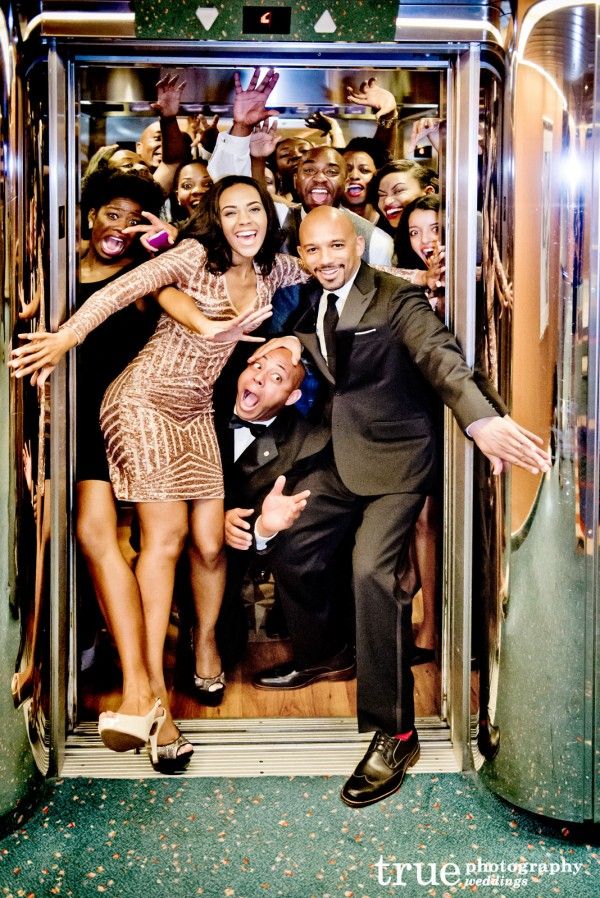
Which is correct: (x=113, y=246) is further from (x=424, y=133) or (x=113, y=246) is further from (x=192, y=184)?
(x=424, y=133)

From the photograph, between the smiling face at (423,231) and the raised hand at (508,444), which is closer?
the raised hand at (508,444)

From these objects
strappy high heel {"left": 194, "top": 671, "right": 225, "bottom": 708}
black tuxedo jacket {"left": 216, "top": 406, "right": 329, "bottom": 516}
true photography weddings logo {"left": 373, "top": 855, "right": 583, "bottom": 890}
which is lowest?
true photography weddings logo {"left": 373, "top": 855, "right": 583, "bottom": 890}

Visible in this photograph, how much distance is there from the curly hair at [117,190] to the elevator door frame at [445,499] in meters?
0.04

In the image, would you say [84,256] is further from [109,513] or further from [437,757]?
[437,757]

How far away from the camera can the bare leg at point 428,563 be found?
2463 mm

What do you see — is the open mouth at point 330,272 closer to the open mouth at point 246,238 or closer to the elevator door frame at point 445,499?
the open mouth at point 246,238

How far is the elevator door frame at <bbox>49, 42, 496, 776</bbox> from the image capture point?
2221 mm

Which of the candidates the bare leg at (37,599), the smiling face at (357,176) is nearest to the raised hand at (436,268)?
the smiling face at (357,176)

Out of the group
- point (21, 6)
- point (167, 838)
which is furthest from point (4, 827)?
point (21, 6)

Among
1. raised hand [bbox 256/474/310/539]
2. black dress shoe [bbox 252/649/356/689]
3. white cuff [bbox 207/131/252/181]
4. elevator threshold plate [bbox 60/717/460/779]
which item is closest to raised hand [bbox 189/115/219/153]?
white cuff [bbox 207/131/252/181]

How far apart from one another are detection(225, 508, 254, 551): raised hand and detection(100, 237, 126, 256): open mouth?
32.5 inches

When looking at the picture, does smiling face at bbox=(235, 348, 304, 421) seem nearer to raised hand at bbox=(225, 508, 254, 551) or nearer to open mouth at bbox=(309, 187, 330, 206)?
raised hand at bbox=(225, 508, 254, 551)

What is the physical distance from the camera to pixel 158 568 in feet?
7.77

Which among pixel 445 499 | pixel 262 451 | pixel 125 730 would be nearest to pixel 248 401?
pixel 262 451
